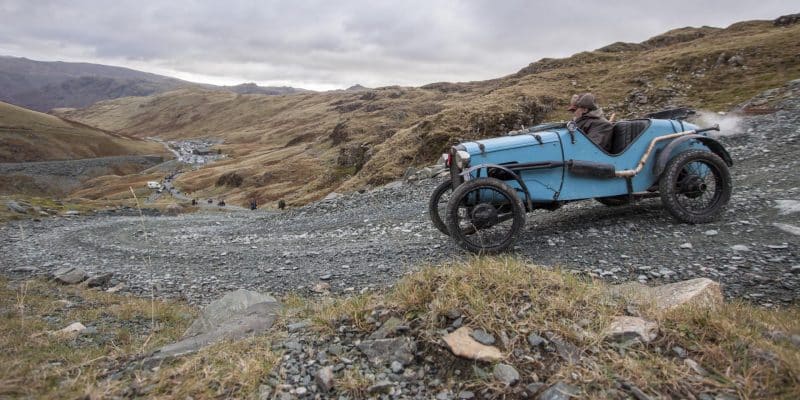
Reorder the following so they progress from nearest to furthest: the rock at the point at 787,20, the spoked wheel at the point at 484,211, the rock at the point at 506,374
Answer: the rock at the point at 506,374 → the spoked wheel at the point at 484,211 → the rock at the point at 787,20

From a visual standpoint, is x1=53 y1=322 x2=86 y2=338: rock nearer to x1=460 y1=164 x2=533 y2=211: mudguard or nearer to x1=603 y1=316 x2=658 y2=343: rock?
x1=460 y1=164 x2=533 y2=211: mudguard

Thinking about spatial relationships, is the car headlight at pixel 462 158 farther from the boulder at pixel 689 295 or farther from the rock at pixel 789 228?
the rock at pixel 789 228

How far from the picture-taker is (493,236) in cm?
779

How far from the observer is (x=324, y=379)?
3.44 metres

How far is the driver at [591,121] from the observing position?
816 cm

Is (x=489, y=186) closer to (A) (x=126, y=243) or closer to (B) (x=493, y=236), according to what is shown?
(B) (x=493, y=236)

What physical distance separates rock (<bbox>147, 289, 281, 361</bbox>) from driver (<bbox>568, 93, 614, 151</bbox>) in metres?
6.40

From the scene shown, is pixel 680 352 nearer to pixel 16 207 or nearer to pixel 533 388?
pixel 533 388

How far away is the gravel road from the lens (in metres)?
6.09

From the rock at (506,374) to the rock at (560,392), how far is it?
0.68 ft

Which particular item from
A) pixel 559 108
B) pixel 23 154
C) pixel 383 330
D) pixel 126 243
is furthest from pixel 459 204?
pixel 23 154

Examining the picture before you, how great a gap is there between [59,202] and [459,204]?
2594cm

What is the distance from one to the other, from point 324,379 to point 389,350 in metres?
0.62

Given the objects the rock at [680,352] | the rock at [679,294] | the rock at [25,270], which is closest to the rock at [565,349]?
the rock at [680,352]
